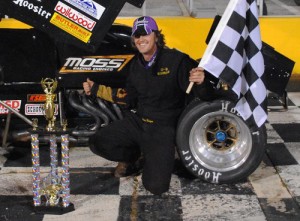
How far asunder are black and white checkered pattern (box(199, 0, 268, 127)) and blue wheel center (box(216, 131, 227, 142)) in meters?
0.51

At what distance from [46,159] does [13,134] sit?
0.36m

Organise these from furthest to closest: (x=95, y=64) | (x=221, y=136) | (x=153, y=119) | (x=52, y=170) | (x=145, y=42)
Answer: (x=95, y=64)
(x=221, y=136)
(x=153, y=119)
(x=145, y=42)
(x=52, y=170)

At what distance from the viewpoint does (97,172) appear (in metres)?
6.02

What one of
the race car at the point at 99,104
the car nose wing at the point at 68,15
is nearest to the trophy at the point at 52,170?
the car nose wing at the point at 68,15

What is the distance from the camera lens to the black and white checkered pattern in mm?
5113

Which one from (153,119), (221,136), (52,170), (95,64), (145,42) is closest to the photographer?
(52,170)

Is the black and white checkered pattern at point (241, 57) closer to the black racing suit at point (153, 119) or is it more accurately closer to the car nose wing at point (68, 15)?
the black racing suit at point (153, 119)

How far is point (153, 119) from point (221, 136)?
61cm

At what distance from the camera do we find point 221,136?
5824mm

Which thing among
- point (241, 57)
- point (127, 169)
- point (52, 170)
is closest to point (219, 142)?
point (127, 169)

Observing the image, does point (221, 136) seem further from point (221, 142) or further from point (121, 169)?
point (121, 169)

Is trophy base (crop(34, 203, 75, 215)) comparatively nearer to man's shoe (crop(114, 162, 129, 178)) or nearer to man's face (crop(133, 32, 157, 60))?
man's shoe (crop(114, 162, 129, 178))

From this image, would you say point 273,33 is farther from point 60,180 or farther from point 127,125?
point 60,180

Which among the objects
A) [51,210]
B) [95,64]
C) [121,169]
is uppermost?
[95,64]
